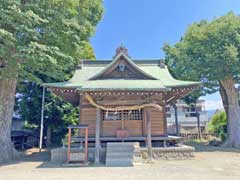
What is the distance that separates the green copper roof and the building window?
1.84m

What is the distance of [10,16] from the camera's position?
10.4m

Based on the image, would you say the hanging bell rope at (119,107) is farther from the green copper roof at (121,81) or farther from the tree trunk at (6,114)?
the tree trunk at (6,114)

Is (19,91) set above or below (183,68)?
below

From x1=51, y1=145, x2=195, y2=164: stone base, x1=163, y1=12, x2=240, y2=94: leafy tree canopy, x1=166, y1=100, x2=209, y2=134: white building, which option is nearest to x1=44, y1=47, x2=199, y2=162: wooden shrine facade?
x1=51, y1=145, x2=195, y2=164: stone base

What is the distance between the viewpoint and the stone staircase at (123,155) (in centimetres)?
988

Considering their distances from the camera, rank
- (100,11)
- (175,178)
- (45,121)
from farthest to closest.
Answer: (45,121) → (100,11) → (175,178)

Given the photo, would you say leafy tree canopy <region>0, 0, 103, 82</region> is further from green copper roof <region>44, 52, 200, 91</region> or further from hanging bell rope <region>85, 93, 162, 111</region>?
hanging bell rope <region>85, 93, 162, 111</region>

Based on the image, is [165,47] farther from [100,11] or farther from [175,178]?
[175,178]

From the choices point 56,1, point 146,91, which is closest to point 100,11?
point 56,1

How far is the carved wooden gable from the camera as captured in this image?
13547mm

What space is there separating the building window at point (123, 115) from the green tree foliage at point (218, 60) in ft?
21.8

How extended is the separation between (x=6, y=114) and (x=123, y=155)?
6994 mm

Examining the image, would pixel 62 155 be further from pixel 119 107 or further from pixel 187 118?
pixel 187 118

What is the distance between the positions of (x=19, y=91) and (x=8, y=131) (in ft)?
21.2
